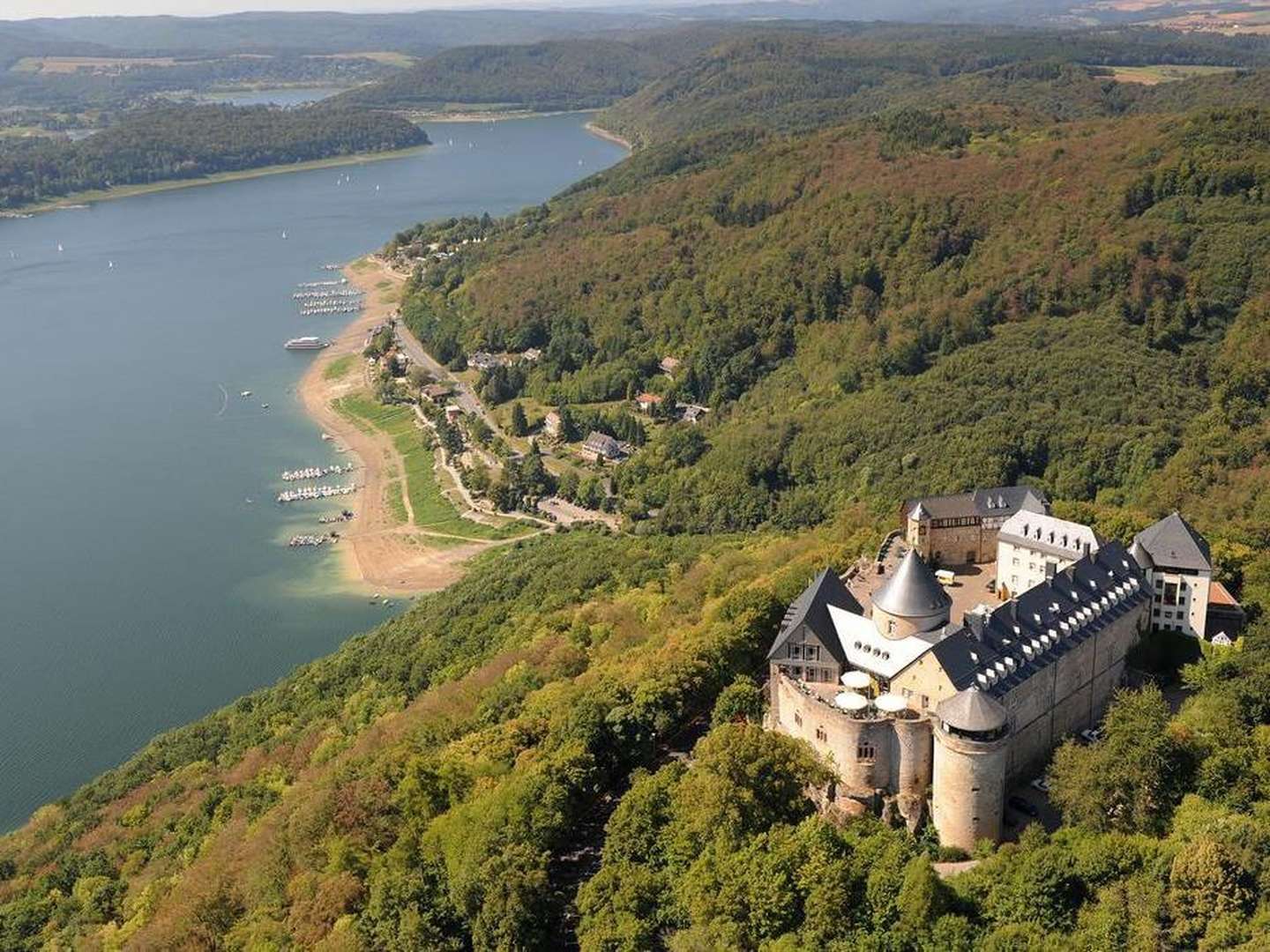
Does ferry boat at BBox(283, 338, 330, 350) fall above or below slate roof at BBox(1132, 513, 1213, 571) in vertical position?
below

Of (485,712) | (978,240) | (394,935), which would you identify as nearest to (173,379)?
(978,240)

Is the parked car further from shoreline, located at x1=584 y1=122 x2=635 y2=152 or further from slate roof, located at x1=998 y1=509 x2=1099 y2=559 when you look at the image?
shoreline, located at x1=584 y1=122 x2=635 y2=152

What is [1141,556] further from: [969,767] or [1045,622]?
[969,767]

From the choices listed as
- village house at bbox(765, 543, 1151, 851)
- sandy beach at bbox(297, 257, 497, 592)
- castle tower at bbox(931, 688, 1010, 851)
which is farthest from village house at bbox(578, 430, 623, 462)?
castle tower at bbox(931, 688, 1010, 851)

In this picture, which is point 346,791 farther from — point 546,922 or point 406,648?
point 406,648

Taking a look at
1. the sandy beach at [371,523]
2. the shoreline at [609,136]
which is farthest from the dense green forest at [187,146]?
the sandy beach at [371,523]

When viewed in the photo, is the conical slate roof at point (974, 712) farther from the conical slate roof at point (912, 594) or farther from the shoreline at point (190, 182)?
the shoreline at point (190, 182)

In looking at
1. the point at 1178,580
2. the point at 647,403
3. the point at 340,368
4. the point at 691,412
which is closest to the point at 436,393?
the point at 340,368
